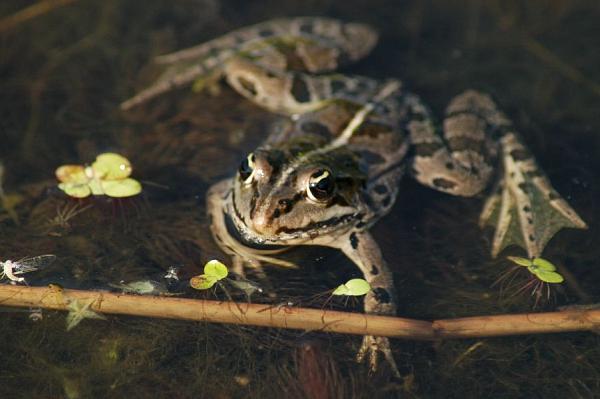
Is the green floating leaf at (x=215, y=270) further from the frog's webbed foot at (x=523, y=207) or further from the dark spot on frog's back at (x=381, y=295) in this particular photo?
the frog's webbed foot at (x=523, y=207)

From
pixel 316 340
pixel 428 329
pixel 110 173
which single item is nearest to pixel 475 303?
pixel 428 329

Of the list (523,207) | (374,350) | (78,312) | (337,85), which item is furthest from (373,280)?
(337,85)

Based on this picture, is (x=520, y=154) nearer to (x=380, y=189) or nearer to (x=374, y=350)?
(x=380, y=189)

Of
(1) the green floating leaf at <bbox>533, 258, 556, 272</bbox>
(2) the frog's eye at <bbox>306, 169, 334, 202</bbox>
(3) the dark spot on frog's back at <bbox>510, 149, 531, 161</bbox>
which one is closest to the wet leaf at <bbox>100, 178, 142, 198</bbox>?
(2) the frog's eye at <bbox>306, 169, 334, 202</bbox>

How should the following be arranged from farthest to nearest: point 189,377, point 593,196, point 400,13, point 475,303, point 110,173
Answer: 1. point 400,13
2. point 593,196
3. point 110,173
4. point 475,303
5. point 189,377

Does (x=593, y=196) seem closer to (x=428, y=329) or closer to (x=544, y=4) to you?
(x=428, y=329)

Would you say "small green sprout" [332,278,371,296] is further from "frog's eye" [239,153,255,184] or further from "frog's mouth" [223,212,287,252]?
"frog's eye" [239,153,255,184]

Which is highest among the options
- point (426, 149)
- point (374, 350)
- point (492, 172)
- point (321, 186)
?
point (321, 186)
